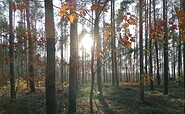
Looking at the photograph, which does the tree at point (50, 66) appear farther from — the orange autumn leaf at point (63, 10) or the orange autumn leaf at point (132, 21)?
the orange autumn leaf at point (132, 21)

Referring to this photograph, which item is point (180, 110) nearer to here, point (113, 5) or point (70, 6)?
point (70, 6)

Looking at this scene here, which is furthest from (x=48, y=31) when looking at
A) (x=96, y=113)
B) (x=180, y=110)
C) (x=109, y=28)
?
(x=180, y=110)

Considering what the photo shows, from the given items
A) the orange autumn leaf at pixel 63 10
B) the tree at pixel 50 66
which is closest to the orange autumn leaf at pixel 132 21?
the orange autumn leaf at pixel 63 10

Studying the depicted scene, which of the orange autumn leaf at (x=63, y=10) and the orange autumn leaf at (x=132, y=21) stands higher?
the orange autumn leaf at (x=63, y=10)

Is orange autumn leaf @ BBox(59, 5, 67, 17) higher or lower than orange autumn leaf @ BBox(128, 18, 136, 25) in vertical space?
higher

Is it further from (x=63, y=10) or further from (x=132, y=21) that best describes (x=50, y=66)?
(x=132, y=21)

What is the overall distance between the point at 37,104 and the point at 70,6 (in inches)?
445

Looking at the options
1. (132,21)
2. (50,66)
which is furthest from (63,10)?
(50,66)

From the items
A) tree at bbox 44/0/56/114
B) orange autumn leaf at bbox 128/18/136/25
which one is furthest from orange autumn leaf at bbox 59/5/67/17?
tree at bbox 44/0/56/114

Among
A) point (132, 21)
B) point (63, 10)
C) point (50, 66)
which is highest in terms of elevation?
point (63, 10)

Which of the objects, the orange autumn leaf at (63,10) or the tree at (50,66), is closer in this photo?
the orange autumn leaf at (63,10)

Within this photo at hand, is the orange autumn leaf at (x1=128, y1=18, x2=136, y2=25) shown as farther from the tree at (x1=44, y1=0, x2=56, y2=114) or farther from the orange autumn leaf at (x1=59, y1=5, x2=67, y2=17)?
the tree at (x1=44, y1=0, x2=56, y2=114)

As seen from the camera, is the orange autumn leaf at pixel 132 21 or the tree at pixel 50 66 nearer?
the orange autumn leaf at pixel 132 21

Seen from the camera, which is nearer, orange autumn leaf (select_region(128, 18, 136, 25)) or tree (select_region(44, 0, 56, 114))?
orange autumn leaf (select_region(128, 18, 136, 25))
